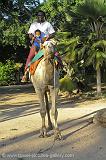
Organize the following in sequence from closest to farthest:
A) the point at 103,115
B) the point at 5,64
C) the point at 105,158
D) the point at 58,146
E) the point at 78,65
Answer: the point at 105,158, the point at 58,146, the point at 103,115, the point at 78,65, the point at 5,64

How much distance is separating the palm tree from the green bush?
63.7ft

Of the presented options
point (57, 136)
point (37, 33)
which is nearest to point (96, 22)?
point (37, 33)

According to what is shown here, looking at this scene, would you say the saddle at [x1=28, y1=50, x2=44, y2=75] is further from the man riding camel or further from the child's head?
the child's head

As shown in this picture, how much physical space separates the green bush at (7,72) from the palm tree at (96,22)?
765 inches

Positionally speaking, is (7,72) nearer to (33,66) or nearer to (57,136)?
(33,66)

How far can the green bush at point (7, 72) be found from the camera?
1401 inches

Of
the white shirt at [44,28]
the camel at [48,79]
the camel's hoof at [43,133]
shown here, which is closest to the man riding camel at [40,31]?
the white shirt at [44,28]

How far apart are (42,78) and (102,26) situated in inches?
384

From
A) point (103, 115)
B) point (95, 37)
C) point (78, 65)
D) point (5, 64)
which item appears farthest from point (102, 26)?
point (5, 64)

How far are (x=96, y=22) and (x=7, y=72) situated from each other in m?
20.1

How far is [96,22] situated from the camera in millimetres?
16906

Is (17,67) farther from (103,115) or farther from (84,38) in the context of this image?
(103,115)

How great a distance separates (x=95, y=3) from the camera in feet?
54.2

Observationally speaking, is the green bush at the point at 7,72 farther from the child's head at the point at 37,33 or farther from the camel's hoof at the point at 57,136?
the camel's hoof at the point at 57,136
